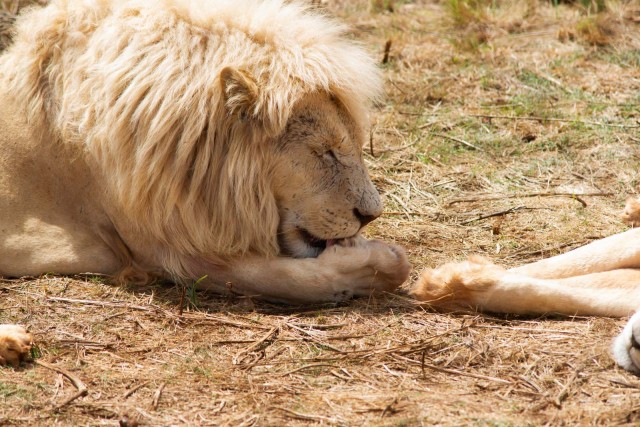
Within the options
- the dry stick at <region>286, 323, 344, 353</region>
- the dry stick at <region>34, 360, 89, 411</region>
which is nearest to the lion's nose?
the dry stick at <region>286, 323, 344, 353</region>

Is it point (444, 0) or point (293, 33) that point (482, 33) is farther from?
point (293, 33)

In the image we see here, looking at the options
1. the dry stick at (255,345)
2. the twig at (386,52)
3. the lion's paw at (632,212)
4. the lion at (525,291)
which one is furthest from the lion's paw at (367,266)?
the twig at (386,52)

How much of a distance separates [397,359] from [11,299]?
1625mm

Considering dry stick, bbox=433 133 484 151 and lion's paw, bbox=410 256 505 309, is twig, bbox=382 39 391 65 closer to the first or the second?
dry stick, bbox=433 133 484 151

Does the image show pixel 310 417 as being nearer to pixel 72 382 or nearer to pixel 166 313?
pixel 72 382

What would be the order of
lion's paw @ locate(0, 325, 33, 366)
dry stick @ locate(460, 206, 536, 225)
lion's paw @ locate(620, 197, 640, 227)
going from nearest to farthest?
lion's paw @ locate(0, 325, 33, 366)
lion's paw @ locate(620, 197, 640, 227)
dry stick @ locate(460, 206, 536, 225)

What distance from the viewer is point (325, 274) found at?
3.76 metres

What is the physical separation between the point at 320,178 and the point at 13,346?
52.2 inches

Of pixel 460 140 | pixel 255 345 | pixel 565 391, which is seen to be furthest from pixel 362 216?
pixel 460 140

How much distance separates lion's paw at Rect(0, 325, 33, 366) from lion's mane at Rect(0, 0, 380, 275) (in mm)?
762

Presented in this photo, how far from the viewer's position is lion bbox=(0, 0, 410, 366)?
370 centimetres

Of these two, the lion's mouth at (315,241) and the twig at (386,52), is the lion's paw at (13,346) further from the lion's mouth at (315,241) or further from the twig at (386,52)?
the twig at (386,52)

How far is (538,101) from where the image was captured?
627 cm

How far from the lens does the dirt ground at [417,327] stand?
290 cm
